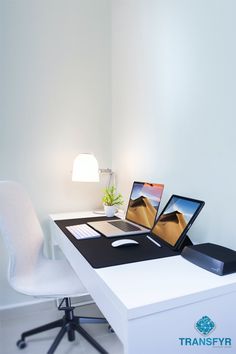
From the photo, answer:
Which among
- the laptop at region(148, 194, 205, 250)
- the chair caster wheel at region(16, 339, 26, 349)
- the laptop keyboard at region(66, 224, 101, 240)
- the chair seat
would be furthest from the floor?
the laptop at region(148, 194, 205, 250)

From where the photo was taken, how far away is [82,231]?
1421mm

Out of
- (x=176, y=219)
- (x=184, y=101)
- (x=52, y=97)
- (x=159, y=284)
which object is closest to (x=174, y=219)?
(x=176, y=219)

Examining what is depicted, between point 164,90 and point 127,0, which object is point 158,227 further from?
point 127,0

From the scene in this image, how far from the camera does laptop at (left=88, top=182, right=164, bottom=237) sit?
140 cm

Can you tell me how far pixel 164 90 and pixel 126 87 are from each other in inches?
20.9

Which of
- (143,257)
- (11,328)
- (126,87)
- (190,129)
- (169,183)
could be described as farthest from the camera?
(126,87)

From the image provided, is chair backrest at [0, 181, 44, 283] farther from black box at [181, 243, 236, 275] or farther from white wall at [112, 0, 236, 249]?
black box at [181, 243, 236, 275]

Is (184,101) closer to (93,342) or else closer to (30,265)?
(30,265)

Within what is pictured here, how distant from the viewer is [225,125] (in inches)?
42.1

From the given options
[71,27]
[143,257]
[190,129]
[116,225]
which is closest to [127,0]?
[71,27]

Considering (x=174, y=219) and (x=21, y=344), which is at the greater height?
(x=174, y=219)

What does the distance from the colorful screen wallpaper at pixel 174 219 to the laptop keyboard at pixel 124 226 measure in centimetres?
15

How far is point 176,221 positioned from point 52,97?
55.8 inches

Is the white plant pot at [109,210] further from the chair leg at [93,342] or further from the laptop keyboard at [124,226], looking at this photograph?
the chair leg at [93,342]
